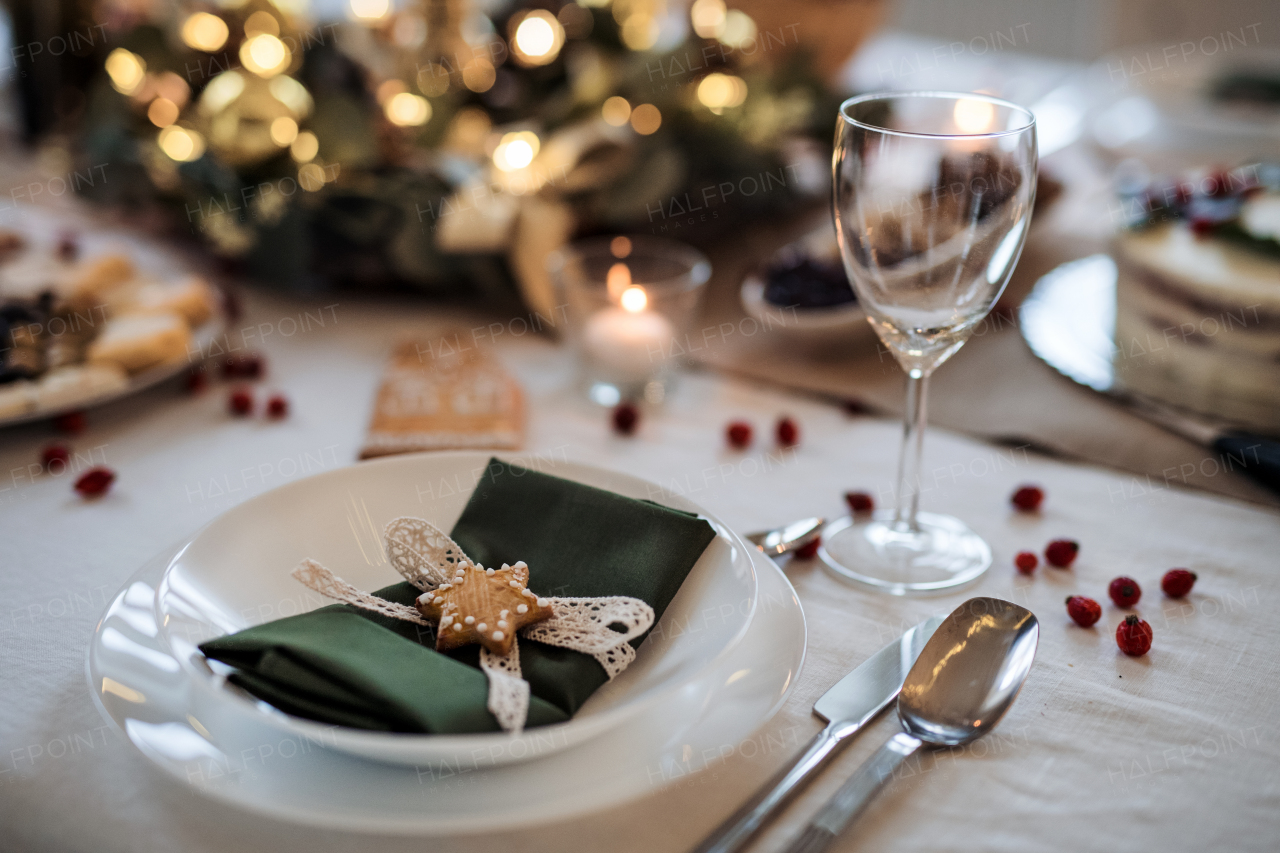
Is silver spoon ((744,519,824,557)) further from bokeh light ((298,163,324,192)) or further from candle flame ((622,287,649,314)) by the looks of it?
bokeh light ((298,163,324,192))

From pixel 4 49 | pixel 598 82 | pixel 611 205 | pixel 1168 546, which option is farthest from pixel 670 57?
pixel 4 49

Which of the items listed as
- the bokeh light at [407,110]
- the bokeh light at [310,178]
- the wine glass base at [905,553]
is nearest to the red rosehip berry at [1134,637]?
the wine glass base at [905,553]

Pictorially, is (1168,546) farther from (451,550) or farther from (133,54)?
(133,54)

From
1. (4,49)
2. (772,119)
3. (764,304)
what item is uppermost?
(4,49)

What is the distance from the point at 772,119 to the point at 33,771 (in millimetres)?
1122

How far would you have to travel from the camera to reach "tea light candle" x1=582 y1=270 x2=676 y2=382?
101cm

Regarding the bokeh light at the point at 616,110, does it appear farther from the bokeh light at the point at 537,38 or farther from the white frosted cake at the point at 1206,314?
the white frosted cake at the point at 1206,314

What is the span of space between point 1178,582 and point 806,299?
520 millimetres

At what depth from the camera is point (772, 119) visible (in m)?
1.32

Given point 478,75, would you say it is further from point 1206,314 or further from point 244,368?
point 1206,314

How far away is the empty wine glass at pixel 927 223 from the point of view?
0.61m

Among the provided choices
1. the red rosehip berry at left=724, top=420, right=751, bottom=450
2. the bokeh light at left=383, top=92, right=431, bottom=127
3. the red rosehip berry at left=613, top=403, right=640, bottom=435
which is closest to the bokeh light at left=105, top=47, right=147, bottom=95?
the bokeh light at left=383, top=92, right=431, bottom=127

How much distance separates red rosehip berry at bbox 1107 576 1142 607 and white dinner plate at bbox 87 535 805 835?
0.28 meters

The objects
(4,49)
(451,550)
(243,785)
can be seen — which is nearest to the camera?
(243,785)
